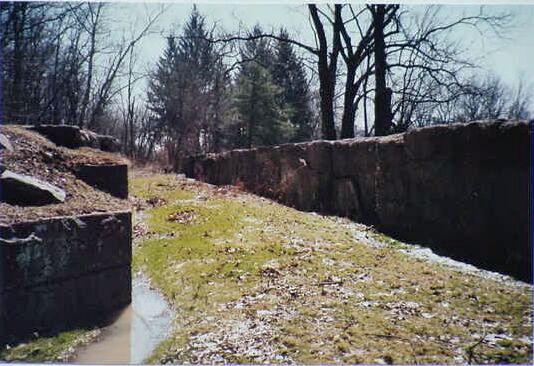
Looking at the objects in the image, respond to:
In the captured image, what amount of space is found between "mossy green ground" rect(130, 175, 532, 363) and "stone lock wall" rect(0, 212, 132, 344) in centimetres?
57

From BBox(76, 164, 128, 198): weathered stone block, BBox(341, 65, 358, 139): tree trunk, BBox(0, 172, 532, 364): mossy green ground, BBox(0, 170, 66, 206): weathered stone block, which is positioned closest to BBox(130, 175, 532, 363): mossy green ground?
BBox(0, 172, 532, 364): mossy green ground

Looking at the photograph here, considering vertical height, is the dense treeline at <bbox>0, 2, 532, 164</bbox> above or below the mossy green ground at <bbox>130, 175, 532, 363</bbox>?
above

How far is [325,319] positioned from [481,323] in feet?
3.20

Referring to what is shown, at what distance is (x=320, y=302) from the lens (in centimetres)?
280

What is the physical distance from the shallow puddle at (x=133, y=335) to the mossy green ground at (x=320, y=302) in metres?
0.11

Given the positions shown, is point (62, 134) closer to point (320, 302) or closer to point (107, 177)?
point (107, 177)

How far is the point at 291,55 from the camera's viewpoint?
10484 mm

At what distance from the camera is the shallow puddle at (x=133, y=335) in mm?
2381

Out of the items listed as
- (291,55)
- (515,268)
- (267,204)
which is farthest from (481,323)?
(291,55)

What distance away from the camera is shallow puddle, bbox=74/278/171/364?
2.38m

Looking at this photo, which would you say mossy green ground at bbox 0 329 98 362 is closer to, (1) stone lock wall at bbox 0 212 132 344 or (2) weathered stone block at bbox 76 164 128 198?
(1) stone lock wall at bbox 0 212 132 344

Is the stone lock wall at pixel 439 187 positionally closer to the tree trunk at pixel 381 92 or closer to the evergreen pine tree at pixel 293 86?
the tree trunk at pixel 381 92

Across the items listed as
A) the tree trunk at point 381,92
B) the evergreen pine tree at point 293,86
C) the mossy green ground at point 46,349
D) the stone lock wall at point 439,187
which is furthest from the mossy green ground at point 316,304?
the evergreen pine tree at point 293,86

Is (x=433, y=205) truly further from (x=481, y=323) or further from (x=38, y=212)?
(x=38, y=212)
